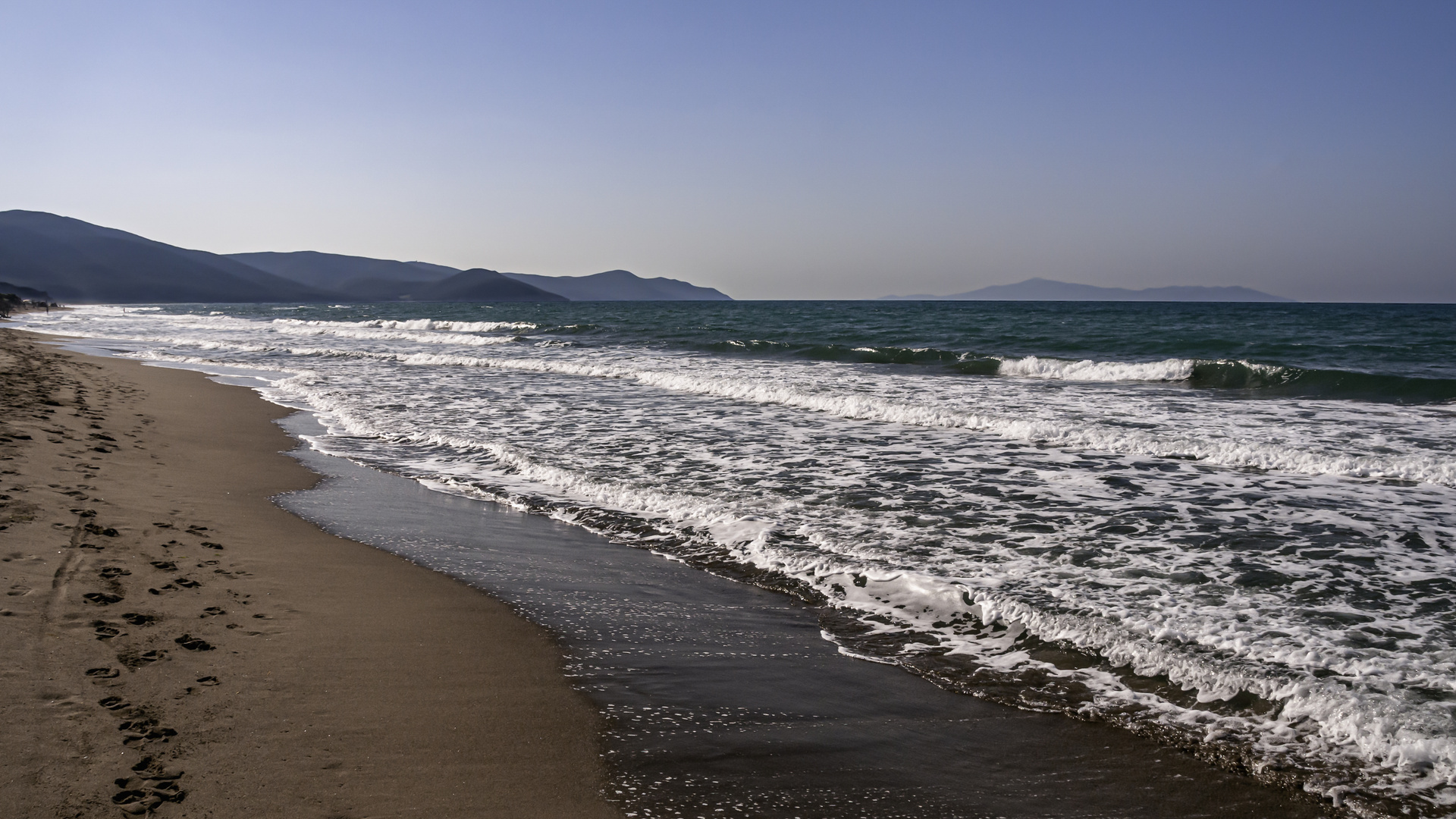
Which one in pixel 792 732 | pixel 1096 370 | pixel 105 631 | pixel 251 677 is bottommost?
pixel 792 732

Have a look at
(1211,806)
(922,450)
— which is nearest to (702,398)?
(922,450)

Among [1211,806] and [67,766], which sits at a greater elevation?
[67,766]

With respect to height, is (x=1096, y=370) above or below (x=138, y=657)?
above

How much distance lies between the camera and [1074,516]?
656 centimetres

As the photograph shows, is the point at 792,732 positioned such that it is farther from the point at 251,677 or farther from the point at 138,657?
the point at 138,657

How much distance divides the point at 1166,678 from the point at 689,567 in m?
2.87

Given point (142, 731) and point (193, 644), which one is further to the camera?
point (193, 644)

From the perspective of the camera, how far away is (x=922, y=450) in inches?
372

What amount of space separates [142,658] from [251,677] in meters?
0.47

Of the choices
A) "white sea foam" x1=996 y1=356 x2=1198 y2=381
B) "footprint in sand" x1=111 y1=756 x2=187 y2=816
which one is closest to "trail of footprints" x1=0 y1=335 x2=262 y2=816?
"footprint in sand" x1=111 y1=756 x2=187 y2=816

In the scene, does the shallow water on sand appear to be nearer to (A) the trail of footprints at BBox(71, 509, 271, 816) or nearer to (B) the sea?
(B) the sea

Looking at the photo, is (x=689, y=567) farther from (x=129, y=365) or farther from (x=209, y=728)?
(x=129, y=365)

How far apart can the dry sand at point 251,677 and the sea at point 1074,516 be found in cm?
174

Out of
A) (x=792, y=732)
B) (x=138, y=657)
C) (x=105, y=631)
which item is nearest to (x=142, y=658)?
(x=138, y=657)
